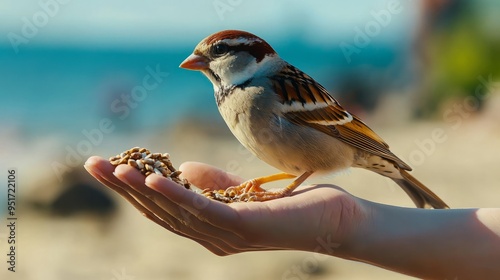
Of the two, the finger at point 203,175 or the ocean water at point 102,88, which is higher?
the ocean water at point 102,88

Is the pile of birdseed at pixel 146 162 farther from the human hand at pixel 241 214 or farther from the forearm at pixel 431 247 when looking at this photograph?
the forearm at pixel 431 247

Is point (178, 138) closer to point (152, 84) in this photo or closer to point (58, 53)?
point (152, 84)

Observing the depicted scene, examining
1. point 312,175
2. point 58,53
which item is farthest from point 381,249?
point 58,53

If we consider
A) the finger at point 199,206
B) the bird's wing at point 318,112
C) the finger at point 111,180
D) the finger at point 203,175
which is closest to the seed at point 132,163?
the finger at point 111,180

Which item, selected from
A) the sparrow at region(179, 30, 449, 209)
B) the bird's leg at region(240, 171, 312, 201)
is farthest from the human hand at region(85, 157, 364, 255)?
the sparrow at region(179, 30, 449, 209)

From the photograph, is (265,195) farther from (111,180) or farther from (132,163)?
(111,180)

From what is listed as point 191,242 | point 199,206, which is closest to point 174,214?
point 199,206

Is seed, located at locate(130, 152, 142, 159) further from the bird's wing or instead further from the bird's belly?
the bird's wing
